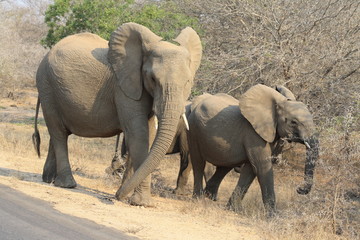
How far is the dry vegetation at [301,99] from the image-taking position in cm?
863

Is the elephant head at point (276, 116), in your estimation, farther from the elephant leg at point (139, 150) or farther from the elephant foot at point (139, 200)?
the elephant foot at point (139, 200)

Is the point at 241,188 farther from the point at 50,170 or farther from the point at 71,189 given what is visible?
the point at 50,170

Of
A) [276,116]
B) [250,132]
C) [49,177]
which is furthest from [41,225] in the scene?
[276,116]

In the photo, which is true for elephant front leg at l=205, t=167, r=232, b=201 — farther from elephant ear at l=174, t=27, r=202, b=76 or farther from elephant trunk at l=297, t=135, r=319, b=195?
elephant ear at l=174, t=27, r=202, b=76

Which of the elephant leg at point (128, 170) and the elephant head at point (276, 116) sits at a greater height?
the elephant head at point (276, 116)

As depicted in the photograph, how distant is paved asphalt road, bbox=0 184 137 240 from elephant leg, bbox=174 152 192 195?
4685 mm

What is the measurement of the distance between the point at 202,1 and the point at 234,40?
5.92ft

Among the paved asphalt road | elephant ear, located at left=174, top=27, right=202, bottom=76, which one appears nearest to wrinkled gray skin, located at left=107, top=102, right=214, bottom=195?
elephant ear, located at left=174, top=27, right=202, bottom=76

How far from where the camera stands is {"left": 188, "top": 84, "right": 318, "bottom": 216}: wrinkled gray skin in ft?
35.3

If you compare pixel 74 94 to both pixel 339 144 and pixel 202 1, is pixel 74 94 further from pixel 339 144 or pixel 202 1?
pixel 202 1

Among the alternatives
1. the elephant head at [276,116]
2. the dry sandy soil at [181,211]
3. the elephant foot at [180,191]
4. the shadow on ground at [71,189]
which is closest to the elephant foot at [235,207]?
the dry sandy soil at [181,211]

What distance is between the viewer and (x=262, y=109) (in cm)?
1121

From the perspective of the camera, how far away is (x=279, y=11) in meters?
14.1

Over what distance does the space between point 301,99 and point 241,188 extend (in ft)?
12.2
